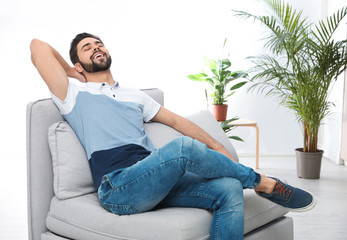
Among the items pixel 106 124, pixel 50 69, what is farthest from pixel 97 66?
pixel 106 124

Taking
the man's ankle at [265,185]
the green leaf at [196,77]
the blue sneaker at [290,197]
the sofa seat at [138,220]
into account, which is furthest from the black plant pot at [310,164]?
the man's ankle at [265,185]

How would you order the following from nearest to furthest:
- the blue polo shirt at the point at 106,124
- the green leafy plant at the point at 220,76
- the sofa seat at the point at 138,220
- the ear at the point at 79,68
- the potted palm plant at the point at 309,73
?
the sofa seat at the point at 138,220, the blue polo shirt at the point at 106,124, the ear at the point at 79,68, the potted palm plant at the point at 309,73, the green leafy plant at the point at 220,76

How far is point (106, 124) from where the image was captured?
2.07m

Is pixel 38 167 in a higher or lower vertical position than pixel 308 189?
higher

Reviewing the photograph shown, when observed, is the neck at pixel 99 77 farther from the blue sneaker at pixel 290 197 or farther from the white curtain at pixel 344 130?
the white curtain at pixel 344 130

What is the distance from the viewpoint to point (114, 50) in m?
4.90

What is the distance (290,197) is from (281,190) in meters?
0.06

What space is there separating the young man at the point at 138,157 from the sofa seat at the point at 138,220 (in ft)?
0.15

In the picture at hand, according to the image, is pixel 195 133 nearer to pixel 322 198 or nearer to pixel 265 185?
pixel 265 185

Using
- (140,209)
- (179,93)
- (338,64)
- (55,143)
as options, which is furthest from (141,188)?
(179,93)

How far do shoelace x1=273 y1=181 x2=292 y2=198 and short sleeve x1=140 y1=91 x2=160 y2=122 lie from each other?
750 mm

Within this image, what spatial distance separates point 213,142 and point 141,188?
654 millimetres

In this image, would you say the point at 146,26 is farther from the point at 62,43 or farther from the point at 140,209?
the point at 140,209

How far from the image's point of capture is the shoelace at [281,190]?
1882mm
